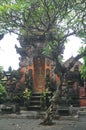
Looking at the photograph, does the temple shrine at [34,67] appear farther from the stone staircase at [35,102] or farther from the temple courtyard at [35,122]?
the temple courtyard at [35,122]

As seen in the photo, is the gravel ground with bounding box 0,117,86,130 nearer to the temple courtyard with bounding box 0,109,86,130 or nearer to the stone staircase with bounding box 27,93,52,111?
the temple courtyard with bounding box 0,109,86,130

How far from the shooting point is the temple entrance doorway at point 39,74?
1019 inches

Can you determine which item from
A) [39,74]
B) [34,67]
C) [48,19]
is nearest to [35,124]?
[48,19]

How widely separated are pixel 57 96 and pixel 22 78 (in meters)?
7.34

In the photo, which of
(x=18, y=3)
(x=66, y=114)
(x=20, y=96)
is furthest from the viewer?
(x=20, y=96)

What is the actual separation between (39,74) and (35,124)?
809 centimetres

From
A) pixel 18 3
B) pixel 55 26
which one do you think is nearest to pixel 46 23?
pixel 55 26

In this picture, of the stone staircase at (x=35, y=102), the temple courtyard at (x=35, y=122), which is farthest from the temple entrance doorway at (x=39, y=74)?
the temple courtyard at (x=35, y=122)

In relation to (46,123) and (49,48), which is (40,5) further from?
(46,123)

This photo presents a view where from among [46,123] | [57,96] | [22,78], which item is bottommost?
[46,123]

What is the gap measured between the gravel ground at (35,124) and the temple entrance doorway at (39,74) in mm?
5533

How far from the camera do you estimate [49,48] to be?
61.5 ft

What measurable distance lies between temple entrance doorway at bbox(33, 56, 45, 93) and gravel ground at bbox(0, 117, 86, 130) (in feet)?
18.2

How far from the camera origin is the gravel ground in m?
17.3
